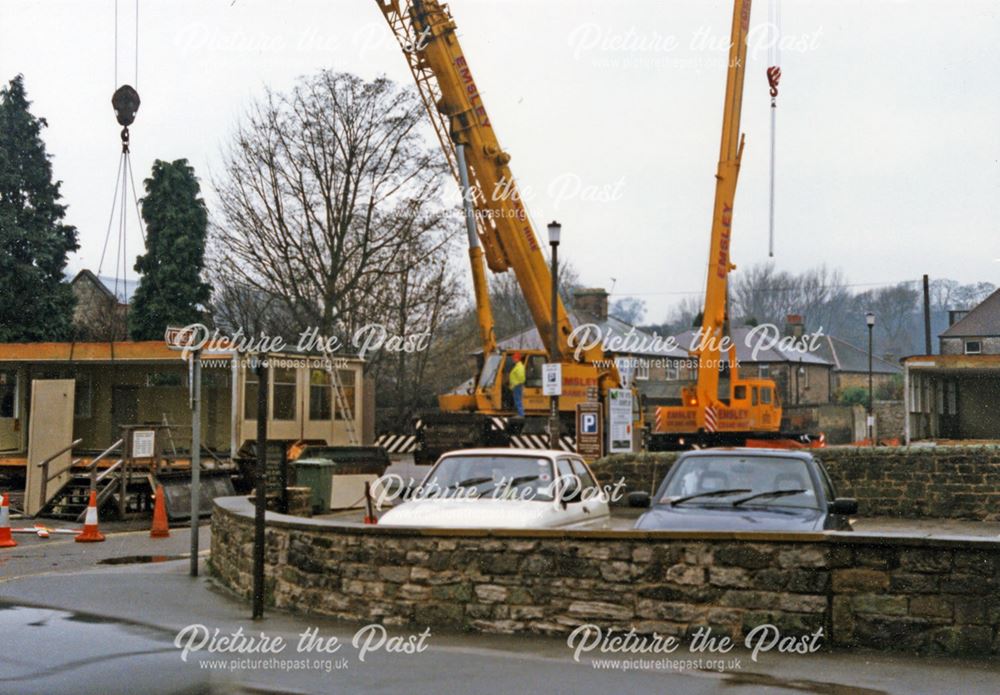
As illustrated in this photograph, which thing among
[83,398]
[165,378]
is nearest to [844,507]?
[83,398]

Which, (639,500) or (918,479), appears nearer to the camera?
(639,500)

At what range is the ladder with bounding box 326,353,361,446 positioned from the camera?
25625mm

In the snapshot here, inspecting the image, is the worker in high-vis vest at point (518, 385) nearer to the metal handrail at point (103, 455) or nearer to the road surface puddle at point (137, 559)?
the metal handrail at point (103, 455)

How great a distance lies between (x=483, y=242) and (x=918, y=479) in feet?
38.2

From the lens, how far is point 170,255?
4053cm

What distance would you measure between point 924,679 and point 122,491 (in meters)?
Result: 16.1

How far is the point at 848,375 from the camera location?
8788 cm

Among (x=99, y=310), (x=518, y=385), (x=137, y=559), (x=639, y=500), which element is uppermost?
(x=99, y=310)

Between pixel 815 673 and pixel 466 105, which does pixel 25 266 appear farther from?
pixel 815 673

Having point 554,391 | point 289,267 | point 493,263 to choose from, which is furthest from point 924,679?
point 289,267

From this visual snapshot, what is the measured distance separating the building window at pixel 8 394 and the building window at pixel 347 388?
775 centimetres

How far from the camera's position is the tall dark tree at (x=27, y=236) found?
3969 centimetres

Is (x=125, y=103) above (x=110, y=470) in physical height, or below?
above

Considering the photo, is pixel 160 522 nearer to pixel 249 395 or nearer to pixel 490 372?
pixel 249 395
